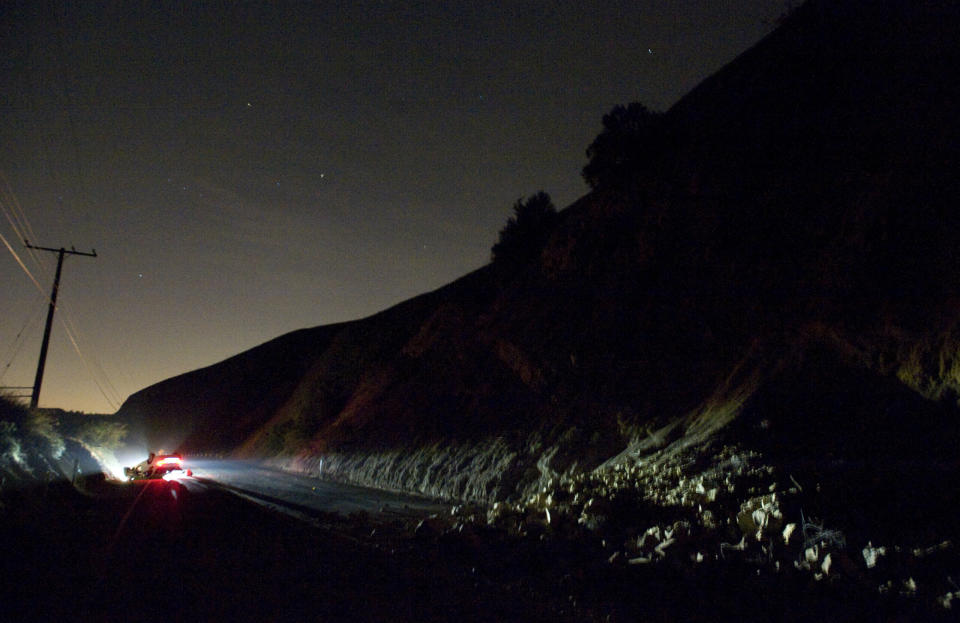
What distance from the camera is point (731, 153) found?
22.0 meters

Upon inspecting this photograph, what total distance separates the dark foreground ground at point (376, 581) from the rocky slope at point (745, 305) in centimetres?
337

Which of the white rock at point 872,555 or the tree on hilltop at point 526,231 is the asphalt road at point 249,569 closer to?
the white rock at point 872,555

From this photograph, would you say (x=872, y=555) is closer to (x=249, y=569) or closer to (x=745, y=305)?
(x=249, y=569)

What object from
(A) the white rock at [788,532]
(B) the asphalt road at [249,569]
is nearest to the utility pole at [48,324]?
(B) the asphalt road at [249,569]

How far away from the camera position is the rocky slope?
11.4 m

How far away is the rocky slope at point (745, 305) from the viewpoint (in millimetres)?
11391

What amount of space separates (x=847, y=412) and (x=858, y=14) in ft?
64.9

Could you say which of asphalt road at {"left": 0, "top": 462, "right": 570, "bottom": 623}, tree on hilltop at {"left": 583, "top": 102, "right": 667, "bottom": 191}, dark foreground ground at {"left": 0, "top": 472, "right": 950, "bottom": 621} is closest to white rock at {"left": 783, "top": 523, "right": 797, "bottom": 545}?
dark foreground ground at {"left": 0, "top": 472, "right": 950, "bottom": 621}

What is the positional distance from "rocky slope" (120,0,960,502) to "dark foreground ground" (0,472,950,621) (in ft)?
11.1

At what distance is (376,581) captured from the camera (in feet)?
23.0

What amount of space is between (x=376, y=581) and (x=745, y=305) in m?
13.4

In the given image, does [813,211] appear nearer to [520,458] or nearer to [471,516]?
[520,458]

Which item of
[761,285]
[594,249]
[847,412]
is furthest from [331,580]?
[594,249]

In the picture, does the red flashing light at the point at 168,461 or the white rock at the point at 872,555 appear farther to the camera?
the red flashing light at the point at 168,461
